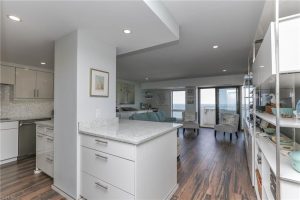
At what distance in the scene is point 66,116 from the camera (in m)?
2.03

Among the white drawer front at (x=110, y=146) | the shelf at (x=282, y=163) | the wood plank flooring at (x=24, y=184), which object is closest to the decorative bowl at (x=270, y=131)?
the shelf at (x=282, y=163)

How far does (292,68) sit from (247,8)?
104cm

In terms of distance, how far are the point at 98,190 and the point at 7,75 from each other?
3403 mm

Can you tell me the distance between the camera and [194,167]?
2.87 meters

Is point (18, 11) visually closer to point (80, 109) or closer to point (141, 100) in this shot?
point (80, 109)

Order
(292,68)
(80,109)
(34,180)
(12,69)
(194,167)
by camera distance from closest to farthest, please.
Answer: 1. (292,68)
2. (80,109)
3. (34,180)
4. (194,167)
5. (12,69)

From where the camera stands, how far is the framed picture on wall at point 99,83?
2.07 meters

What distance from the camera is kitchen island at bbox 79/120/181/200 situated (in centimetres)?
144

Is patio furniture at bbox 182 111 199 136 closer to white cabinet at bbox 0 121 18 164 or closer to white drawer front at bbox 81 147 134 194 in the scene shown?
white drawer front at bbox 81 147 134 194

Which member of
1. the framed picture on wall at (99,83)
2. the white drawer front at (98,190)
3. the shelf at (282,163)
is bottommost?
the white drawer front at (98,190)

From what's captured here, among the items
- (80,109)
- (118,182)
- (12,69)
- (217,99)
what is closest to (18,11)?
(80,109)

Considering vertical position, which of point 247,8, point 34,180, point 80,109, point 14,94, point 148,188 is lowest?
point 34,180

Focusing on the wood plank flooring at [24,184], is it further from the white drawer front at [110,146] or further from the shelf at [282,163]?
the shelf at [282,163]

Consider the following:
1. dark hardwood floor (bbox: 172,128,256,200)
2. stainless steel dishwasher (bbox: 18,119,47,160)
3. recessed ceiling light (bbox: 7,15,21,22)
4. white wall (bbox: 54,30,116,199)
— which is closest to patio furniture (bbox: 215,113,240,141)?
Answer: dark hardwood floor (bbox: 172,128,256,200)
